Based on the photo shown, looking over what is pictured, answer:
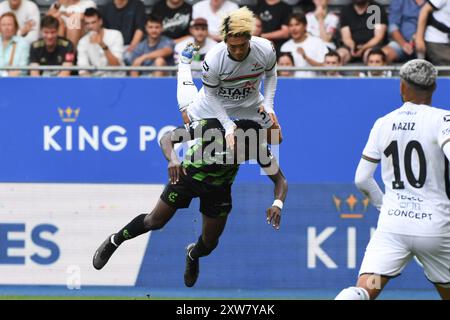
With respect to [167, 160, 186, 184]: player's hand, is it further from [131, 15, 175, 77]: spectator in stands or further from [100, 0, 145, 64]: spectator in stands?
[100, 0, 145, 64]: spectator in stands

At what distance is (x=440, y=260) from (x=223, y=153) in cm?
286

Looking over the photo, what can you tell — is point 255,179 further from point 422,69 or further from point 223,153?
point 422,69

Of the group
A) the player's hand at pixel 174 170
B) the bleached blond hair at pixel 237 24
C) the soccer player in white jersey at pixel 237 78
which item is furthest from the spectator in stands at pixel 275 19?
the bleached blond hair at pixel 237 24

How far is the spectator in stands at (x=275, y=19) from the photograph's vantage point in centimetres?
1366

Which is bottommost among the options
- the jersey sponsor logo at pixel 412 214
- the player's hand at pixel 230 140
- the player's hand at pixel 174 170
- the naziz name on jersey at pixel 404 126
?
the player's hand at pixel 174 170

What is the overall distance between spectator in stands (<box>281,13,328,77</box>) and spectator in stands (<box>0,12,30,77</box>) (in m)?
3.21

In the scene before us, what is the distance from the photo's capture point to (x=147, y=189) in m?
13.1

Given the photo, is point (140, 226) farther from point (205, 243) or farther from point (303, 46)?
point (303, 46)

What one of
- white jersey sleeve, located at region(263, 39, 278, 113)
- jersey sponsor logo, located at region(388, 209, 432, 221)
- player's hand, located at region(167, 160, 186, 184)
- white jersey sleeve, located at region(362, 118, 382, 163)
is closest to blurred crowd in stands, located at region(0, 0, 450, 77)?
white jersey sleeve, located at region(263, 39, 278, 113)

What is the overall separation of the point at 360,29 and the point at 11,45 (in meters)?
4.34

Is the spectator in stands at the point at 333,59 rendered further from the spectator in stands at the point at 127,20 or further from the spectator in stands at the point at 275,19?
the spectator in stands at the point at 127,20

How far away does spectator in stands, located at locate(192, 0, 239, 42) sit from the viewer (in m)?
14.0
